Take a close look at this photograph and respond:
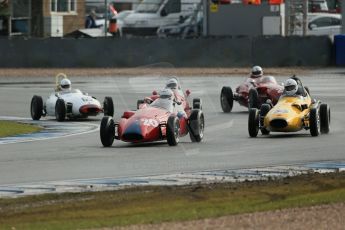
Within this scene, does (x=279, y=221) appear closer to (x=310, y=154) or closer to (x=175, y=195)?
(x=175, y=195)

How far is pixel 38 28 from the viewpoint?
197 feet

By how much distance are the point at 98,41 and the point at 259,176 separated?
33534 mm

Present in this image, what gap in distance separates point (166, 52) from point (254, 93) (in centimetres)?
2029

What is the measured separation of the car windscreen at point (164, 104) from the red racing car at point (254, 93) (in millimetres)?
6950

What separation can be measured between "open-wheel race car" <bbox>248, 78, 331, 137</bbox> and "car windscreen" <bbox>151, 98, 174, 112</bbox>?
1.63 m

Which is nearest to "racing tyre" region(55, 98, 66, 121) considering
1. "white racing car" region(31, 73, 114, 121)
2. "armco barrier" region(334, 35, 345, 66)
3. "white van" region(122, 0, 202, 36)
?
"white racing car" region(31, 73, 114, 121)

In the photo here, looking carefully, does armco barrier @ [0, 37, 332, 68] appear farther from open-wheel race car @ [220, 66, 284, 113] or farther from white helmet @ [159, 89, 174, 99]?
white helmet @ [159, 89, 174, 99]

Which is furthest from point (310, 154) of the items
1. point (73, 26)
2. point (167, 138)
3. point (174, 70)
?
point (73, 26)

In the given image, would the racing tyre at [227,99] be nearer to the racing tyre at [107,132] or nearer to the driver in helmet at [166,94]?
the driver in helmet at [166,94]

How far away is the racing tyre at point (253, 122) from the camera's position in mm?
24094

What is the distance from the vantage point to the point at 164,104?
76.8 feet

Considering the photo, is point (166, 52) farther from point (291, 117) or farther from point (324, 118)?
point (291, 117)

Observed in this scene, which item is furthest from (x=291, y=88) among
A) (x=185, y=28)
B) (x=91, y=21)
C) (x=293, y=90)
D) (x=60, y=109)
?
(x=91, y=21)

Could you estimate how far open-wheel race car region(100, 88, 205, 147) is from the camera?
22062 mm
